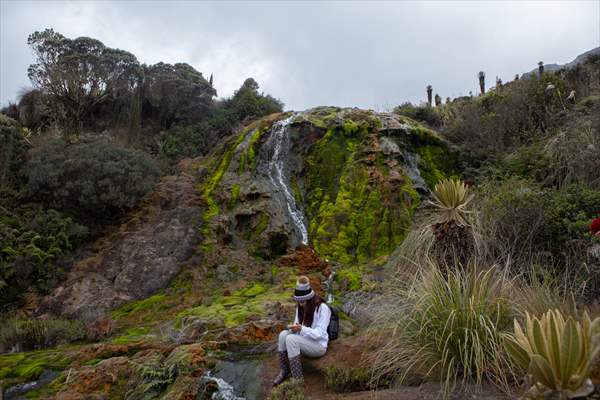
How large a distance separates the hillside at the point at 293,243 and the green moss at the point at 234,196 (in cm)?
5

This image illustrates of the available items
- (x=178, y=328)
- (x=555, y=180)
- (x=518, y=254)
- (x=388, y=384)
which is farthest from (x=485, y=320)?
(x=555, y=180)

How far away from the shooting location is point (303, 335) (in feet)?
19.2

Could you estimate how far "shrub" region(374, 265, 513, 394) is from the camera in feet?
14.4

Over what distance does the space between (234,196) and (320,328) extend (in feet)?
30.9

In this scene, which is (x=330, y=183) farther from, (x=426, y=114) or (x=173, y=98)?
(x=173, y=98)

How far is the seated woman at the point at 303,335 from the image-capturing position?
18.6 ft

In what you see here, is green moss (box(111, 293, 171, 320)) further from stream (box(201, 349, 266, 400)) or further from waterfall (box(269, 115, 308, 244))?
stream (box(201, 349, 266, 400))

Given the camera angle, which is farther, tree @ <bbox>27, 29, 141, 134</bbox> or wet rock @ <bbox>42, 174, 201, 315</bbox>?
tree @ <bbox>27, 29, 141, 134</bbox>

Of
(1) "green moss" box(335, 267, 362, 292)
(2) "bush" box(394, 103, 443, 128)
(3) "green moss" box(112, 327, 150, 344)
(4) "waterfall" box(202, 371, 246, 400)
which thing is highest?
(2) "bush" box(394, 103, 443, 128)

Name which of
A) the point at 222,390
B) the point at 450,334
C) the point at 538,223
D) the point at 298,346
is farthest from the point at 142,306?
the point at 538,223

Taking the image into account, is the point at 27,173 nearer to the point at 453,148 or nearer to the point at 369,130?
the point at 369,130

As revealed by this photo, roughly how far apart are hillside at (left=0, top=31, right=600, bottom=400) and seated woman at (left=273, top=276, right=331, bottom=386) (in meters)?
0.25

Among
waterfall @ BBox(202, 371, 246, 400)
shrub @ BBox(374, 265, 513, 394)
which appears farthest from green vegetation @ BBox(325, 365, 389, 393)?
waterfall @ BBox(202, 371, 246, 400)

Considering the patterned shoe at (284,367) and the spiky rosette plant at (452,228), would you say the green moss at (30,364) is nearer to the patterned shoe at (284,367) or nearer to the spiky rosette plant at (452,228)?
the patterned shoe at (284,367)
